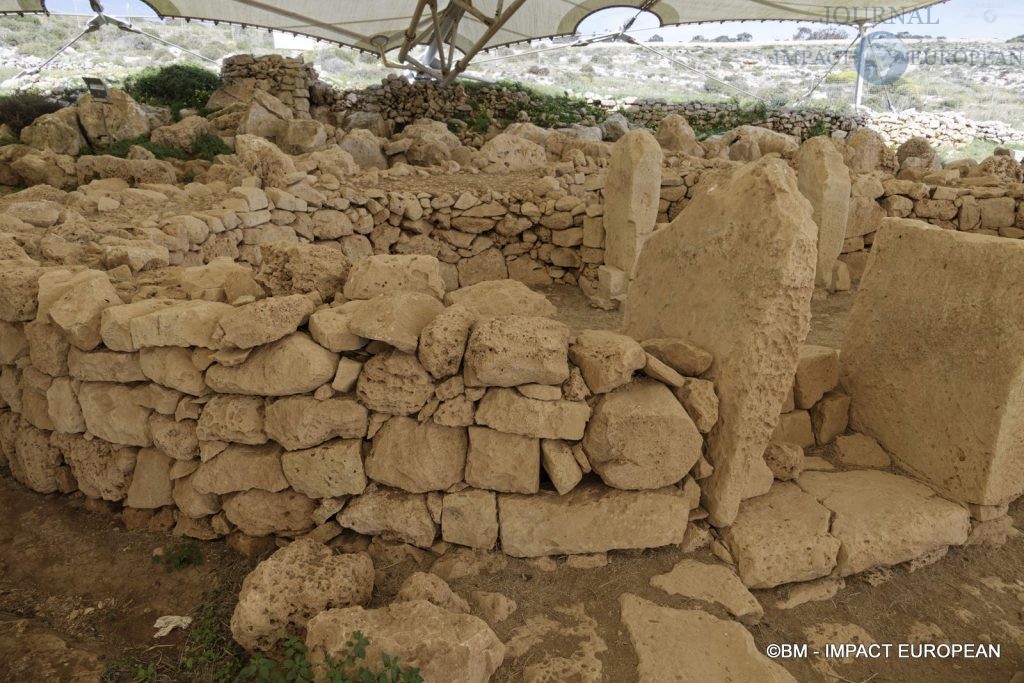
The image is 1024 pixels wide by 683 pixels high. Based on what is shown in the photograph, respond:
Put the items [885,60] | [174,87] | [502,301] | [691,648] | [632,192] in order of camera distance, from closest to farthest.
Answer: [691,648] < [502,301] < [632,192] < [174,87] < [885,60]

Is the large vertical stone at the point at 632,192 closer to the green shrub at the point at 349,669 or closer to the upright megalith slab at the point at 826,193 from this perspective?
the upright megalith slab at the point at 826,193

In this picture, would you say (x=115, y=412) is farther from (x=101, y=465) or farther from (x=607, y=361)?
(x=607, y=361)

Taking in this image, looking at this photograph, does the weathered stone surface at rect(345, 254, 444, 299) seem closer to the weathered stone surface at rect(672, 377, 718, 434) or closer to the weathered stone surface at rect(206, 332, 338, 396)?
the weathered stone surface at rect(206, 332, 338, 396)

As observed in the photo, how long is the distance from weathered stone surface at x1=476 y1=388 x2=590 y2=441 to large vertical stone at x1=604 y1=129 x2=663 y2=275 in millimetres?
4254

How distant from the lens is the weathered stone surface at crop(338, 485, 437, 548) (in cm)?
267

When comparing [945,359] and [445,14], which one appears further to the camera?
[445,14]

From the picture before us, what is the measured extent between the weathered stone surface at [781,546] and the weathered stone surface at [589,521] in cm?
26

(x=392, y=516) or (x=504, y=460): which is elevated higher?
(x=504, y=460)

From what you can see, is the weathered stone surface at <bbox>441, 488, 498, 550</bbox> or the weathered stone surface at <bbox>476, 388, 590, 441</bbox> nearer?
the weathered stone surface at <bbox>476, 388, 590, 441</bbox>

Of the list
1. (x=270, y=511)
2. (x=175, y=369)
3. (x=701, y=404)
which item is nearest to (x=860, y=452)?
(x=701, y=404)

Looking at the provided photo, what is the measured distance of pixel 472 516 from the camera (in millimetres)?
2625

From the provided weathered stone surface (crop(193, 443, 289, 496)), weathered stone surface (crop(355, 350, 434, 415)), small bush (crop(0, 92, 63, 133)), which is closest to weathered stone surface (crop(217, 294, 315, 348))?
weathered stone surface (crop(355, 350, 434, 415))

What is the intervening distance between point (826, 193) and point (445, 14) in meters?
11.3

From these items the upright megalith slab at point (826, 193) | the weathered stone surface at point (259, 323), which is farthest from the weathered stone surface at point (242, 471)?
the upright megalith slab at point (826, 193)
